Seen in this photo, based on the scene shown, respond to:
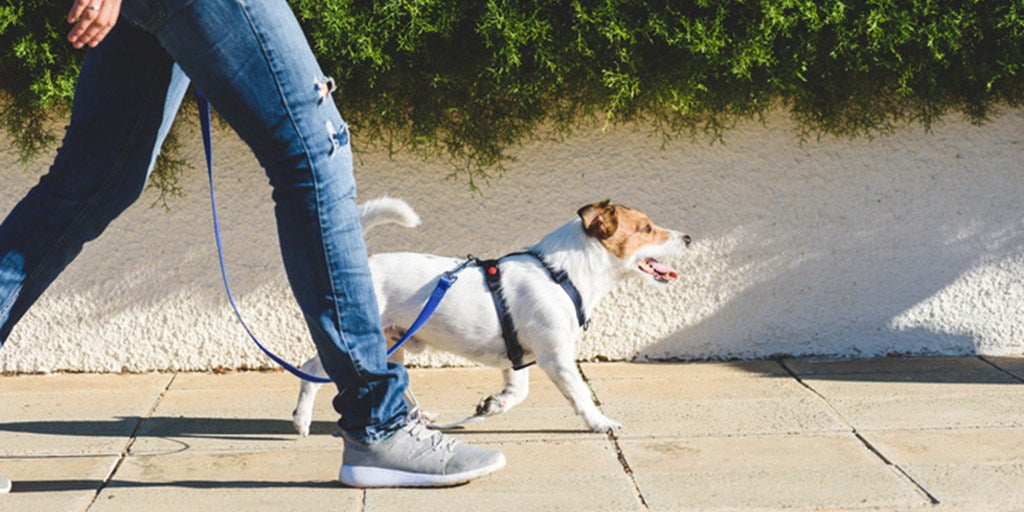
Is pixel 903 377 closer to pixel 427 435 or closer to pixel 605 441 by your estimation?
pixel 605 441

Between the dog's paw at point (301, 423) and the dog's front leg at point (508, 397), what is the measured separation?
606 millimetres

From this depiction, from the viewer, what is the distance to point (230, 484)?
336 cm

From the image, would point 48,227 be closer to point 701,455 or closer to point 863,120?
point 701,455

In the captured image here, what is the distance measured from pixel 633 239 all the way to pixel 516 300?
521 mm

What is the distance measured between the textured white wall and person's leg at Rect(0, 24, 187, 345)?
5.68 ft

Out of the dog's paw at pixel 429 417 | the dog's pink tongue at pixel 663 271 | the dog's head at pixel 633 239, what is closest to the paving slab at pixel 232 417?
the dog's paw at pixel 429 417

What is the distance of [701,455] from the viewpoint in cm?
363

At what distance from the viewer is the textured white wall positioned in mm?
4879

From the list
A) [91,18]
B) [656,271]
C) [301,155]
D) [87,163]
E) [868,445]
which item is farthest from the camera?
[656,271]

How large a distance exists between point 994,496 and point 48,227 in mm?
2646

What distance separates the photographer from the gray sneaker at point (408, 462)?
3.15 meters

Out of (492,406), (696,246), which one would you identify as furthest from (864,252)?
(492,406)

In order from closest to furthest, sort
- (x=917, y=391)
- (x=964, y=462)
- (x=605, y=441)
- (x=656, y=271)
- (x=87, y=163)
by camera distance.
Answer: (x=87, y=163)
(x=964, y=462)
(x=605, y=441)
(x=656, y=271)
(x=917, y=391)

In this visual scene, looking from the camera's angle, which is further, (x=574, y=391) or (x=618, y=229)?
(x=618, y=229)
